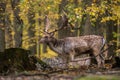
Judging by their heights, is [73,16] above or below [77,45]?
above

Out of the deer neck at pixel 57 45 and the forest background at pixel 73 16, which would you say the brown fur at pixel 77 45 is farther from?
the forest background at pixel 73 16

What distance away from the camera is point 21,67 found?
9.45 metres

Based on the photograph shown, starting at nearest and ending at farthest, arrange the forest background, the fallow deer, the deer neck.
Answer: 1. the fallow deer
2. the deer neck
3. the forest background

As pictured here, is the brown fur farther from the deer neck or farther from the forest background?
the forest background

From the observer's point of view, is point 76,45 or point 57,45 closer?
point 76,45

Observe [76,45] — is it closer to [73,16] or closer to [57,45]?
[57,45]

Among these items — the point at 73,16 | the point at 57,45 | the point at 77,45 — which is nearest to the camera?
the point at 77,45

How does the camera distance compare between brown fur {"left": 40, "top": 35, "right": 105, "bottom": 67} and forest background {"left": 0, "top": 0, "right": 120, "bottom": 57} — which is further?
forest background {"left": 0, "top": 0, "right": 120, "bottom": 57}

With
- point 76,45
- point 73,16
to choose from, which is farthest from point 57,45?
point 73,16

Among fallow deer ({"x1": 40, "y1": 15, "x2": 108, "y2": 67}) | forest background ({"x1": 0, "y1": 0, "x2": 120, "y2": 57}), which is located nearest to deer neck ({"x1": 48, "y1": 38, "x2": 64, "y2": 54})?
fallow deer ({"x1": 40, "y1": 15, "x2": 108, "y2": 67})

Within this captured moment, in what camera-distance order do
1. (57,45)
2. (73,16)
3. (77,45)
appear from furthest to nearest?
(73,16) → (57,45) → (77,45)

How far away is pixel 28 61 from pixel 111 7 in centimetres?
863

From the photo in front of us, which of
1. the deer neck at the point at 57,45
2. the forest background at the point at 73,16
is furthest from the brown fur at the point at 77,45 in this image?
the forest background at the point at 73,16

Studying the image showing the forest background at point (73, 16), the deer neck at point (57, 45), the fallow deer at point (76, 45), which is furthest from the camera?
the forest background at point (73, 16)
